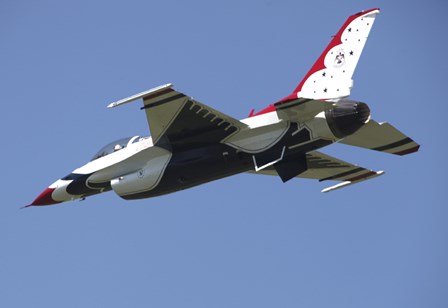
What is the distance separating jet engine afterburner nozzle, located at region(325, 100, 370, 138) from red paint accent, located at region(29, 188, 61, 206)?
11110 mm

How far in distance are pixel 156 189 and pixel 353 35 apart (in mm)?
8371

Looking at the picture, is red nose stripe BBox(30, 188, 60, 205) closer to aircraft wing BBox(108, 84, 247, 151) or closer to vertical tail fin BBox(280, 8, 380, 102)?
aircraft wing BBox(108, 84, 247, 151)

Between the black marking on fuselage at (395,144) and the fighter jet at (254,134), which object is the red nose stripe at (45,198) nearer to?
the fighter jet at (254,134)

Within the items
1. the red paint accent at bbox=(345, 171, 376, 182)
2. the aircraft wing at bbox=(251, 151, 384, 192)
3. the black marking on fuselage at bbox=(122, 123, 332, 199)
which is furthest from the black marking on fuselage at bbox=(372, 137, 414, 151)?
the red paint accent at bbox=(345, 171, 376, 182)

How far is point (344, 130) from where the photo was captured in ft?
101

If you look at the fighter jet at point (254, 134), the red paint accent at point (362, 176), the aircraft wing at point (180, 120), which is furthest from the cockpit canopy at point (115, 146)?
the red paint accent at point (362, 176)

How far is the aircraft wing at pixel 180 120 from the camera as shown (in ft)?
100

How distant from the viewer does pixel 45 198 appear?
36.3 m

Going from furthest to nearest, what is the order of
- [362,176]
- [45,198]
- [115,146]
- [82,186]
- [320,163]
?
[362,176] < [320,163] < [45,198] < [82,186] < [115,146]

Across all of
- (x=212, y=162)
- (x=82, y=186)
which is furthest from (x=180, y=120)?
(x=82, y=186)

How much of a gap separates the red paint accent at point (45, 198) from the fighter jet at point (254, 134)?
2358mm

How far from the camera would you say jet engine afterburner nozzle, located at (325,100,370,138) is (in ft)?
99.6

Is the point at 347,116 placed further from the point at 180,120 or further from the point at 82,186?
the point at 82,186

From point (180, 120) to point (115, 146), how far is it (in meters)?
4.19
